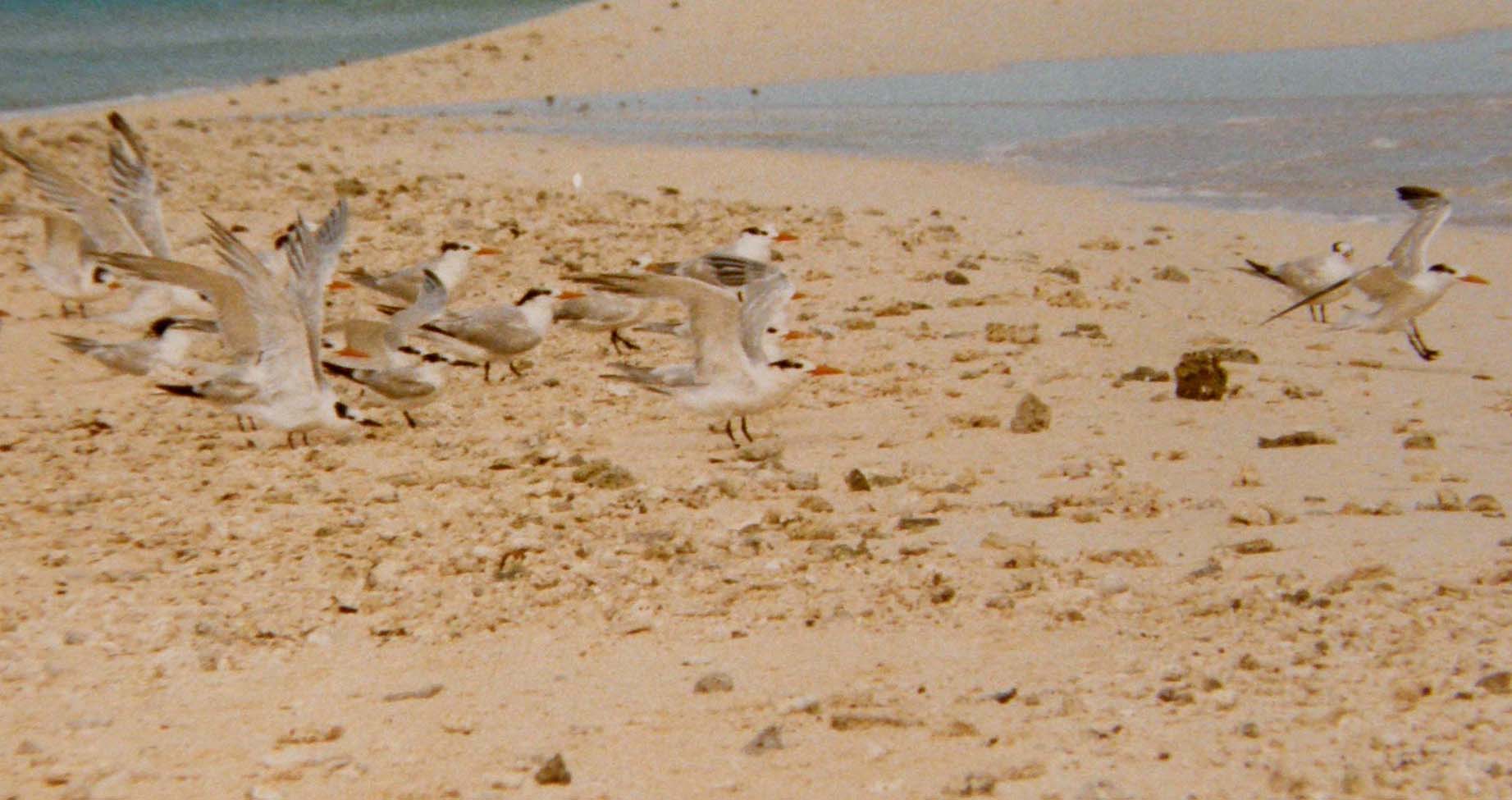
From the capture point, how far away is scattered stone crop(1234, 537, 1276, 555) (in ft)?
18.4

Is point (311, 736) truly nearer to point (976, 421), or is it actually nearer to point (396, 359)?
point (976, 421)

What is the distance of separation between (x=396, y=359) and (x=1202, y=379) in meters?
3.38

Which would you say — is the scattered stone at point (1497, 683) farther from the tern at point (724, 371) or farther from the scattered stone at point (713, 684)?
the tern at point (724, 371)

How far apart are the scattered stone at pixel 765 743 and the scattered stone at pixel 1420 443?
3.38 m

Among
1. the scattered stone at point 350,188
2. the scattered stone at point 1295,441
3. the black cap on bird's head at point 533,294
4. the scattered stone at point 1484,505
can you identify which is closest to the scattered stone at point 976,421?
the scattered stone at point 1295,441

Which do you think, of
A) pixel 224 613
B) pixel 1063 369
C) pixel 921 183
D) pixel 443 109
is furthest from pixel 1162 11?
pixel 224 613

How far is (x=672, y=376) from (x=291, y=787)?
3.64 m

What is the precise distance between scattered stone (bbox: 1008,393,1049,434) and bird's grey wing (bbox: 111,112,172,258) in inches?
212

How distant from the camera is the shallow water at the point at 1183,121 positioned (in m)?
13.8

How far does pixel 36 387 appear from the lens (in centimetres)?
902

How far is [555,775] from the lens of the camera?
13.7 ft

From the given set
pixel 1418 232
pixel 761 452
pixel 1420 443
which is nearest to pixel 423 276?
pixel 761 452

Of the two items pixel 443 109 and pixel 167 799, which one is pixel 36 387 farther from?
pixel 443 109

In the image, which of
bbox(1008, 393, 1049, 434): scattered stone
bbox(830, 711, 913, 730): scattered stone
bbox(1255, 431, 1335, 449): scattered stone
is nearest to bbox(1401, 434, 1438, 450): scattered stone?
bbox(1255, 431, 1335, 449): scattered stone
